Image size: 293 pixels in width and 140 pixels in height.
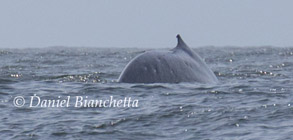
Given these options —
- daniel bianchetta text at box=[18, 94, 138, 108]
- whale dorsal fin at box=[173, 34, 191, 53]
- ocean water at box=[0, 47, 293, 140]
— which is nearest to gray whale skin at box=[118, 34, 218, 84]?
ocean water at box=[0, 47, 293, 140]

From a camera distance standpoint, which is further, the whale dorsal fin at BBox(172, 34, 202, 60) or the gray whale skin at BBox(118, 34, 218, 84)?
the whale dorsal fin at BBox(172, 34, 202, 60)

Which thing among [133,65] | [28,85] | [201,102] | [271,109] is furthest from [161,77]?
[28,85]

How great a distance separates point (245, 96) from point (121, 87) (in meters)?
3.08

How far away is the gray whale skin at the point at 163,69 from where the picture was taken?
16422 millimetres

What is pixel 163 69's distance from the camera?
16516 mm

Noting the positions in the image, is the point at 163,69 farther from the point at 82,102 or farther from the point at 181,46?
the point at 82,102

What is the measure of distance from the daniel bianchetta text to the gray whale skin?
3.20ft

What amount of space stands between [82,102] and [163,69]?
2.33m

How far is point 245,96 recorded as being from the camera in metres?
16.1

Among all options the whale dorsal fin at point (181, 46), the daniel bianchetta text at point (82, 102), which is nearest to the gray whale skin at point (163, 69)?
the whale dorsal fin at point (181, 46)

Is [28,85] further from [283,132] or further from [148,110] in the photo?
[283,132]

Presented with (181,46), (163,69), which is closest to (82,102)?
(163,69)

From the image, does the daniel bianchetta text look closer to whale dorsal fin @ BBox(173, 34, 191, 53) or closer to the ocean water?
the ocean water

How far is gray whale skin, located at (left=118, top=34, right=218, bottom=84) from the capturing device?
16.4m
